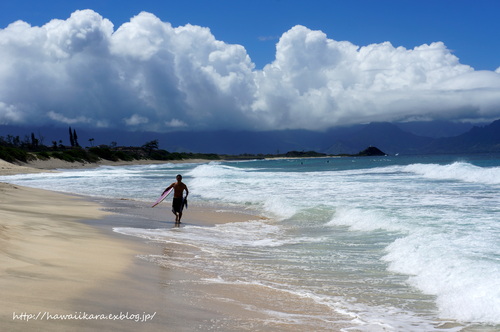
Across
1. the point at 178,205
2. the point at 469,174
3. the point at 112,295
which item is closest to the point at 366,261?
the point at 112,295

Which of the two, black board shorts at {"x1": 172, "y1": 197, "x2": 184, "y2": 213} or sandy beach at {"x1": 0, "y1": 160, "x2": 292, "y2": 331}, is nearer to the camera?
sandy beach at {"x1": 0, "y1": 160, "x2": 292, "y2": 331}

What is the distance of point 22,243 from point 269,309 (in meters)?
4.58

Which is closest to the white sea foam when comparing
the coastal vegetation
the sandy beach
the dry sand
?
the sandy beach

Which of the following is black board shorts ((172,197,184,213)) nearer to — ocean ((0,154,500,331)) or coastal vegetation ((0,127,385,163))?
ocean ((0,154,500,331))

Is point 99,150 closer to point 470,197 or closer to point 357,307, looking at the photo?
point 470,197

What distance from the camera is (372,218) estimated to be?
43.5 feet

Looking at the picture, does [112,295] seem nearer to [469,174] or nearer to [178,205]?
[178,205]

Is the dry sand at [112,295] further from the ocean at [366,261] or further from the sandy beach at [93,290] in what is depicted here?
the ocean at [366,261]

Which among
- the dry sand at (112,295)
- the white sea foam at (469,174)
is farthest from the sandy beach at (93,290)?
the white sea foam at (469,174)

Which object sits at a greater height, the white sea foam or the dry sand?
the white sea foam

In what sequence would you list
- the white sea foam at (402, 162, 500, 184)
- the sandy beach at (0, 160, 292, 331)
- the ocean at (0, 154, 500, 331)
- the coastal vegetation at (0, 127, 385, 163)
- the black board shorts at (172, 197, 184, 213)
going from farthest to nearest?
the coastal vegetation at (0, 127, 385, 163) < the white sea foam at (402, 162, 500, 184) < the black board shorts at (172, 197, 184, 213) < the ocean at (0, 154, 500, 331) < the sandy beach at (0, 160, 292, 331)

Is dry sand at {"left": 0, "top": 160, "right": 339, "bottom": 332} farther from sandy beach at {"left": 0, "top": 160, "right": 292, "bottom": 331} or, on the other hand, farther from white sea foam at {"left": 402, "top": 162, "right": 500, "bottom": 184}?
white sea foam at {"left": 402, "top": 162, "right": 500, "bottom": 184}

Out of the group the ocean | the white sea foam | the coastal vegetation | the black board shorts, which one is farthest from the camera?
the coastal vegetation

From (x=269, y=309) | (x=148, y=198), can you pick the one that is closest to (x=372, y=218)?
(x=269, y=309)
